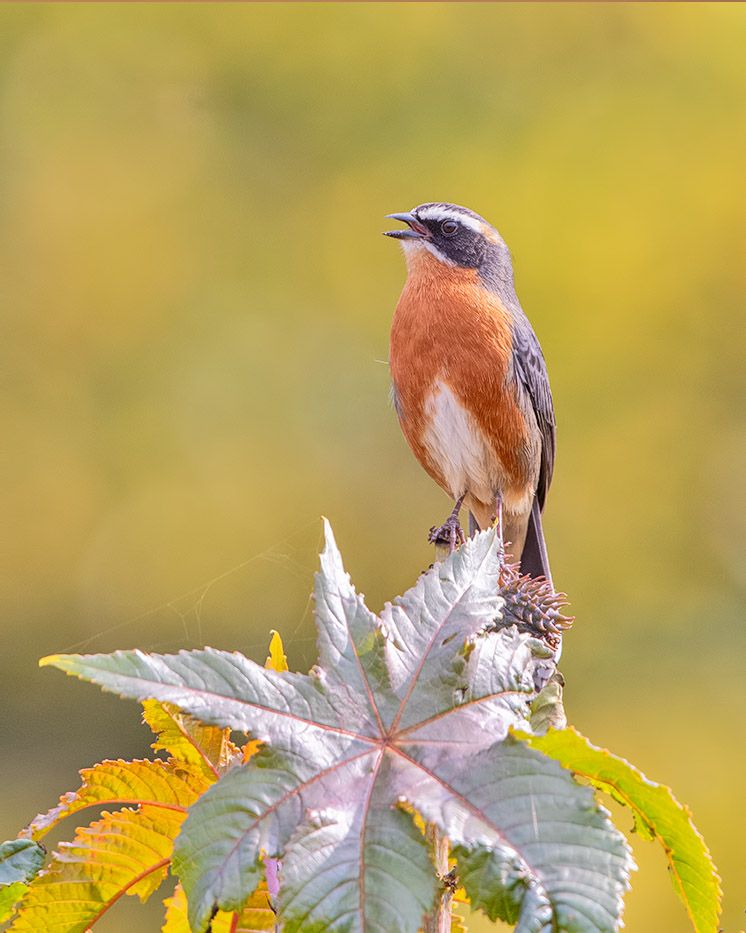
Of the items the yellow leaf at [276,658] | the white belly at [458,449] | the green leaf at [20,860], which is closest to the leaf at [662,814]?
the yellow leaf at [276,658]

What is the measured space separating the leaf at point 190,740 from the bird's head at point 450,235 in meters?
2.85

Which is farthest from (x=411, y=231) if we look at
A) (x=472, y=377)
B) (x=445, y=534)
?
(x=445, y=534)

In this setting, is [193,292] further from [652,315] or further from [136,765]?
[136,765]

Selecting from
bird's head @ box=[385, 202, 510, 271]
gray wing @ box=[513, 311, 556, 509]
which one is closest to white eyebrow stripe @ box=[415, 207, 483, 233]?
bird's head @ box=[385, 202, 510, 271]

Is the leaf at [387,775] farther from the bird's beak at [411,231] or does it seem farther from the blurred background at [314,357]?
the blurred background at [314,357]

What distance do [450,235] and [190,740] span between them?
3.01 metres

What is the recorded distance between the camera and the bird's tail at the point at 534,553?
173 inches

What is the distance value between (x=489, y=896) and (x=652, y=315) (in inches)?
417

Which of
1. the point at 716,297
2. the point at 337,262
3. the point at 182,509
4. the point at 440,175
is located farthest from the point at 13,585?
the point at 716,297

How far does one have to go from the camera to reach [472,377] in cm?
458

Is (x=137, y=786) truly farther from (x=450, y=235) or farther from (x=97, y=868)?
(x=450, y=235)

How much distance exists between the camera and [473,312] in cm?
451

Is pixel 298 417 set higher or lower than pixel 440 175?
lower

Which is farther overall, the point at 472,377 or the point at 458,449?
the point at 458,449
